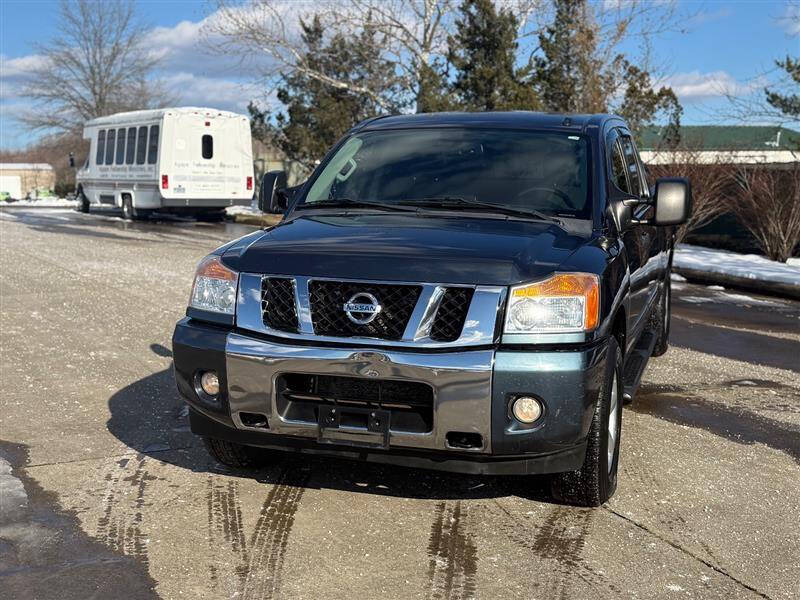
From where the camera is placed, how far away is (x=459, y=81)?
2705 centimetres

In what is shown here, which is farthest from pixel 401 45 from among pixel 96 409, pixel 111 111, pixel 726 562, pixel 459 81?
pixel 111 111

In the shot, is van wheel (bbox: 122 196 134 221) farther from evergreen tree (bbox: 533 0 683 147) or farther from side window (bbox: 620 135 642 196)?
side window (bbox: 620 135 642 196)

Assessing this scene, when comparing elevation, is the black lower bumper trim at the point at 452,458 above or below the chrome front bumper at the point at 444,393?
below

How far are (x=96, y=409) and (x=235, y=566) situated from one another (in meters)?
2.62

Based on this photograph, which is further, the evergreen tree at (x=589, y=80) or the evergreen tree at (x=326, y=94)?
the evergreen tree at (x=326, y=94)

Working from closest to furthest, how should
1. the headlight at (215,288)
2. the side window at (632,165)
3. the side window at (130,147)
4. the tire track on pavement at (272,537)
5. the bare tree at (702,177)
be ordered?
the tire track on pavement at (272,537)
the headlight at (215,288)
the side window at (632,165)
the bare tree at (702,177)
the side window at (130,147)

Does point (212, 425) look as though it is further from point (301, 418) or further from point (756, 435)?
point (756, 435)

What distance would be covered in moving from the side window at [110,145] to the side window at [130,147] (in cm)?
107

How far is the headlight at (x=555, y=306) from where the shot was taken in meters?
3.79

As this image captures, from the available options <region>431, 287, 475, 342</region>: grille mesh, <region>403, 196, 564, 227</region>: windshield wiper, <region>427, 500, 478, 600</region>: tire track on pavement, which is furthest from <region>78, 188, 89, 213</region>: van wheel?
<region>431, 287, 475, 342</region>: grille mesh

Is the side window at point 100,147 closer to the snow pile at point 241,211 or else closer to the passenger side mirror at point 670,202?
the snow pile at point 241,211

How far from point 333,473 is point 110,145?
25.1 m

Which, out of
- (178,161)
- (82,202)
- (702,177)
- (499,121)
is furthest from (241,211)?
(499,121)

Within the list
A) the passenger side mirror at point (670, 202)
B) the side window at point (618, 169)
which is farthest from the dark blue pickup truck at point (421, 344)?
the side window at point (618, 169)
